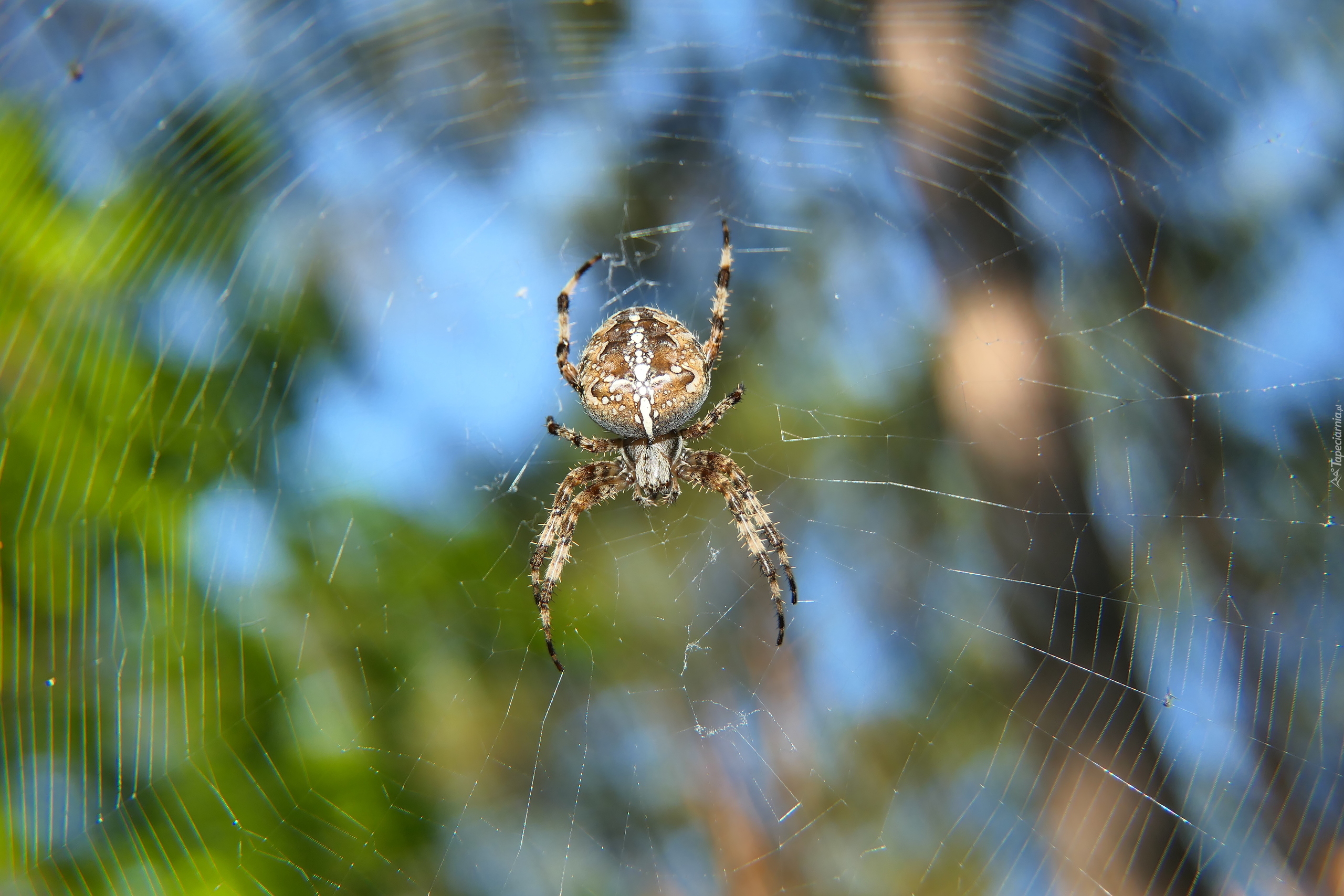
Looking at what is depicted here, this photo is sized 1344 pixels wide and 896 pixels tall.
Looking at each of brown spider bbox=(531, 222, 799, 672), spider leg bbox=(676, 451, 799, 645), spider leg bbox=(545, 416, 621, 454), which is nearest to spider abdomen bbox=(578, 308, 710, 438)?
brown spider bbox=(531, 222, 799, 672)

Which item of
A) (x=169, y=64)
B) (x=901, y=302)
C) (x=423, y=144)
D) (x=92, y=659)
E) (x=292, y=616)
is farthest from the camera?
(x=423, y=144)

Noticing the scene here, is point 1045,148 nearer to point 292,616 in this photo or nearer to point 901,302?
point 901,302

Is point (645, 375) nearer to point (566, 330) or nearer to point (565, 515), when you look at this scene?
point (566, 330)

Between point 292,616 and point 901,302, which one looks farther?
point 901,302

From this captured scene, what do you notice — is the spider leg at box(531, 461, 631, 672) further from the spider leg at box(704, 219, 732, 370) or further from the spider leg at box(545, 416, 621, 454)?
the spider leg at box(704, 219, 732, 370)

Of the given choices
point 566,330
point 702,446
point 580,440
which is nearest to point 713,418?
point 580,440

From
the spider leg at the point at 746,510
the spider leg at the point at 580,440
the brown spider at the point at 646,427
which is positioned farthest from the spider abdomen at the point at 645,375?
the spider leg at the point at 746,510

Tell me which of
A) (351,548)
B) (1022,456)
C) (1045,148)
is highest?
(1045,148)

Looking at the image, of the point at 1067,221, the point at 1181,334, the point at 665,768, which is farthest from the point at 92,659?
the point at 1181,334

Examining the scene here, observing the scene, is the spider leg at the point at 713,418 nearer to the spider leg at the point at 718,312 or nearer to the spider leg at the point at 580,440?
the spider leg at the point at 718,312
